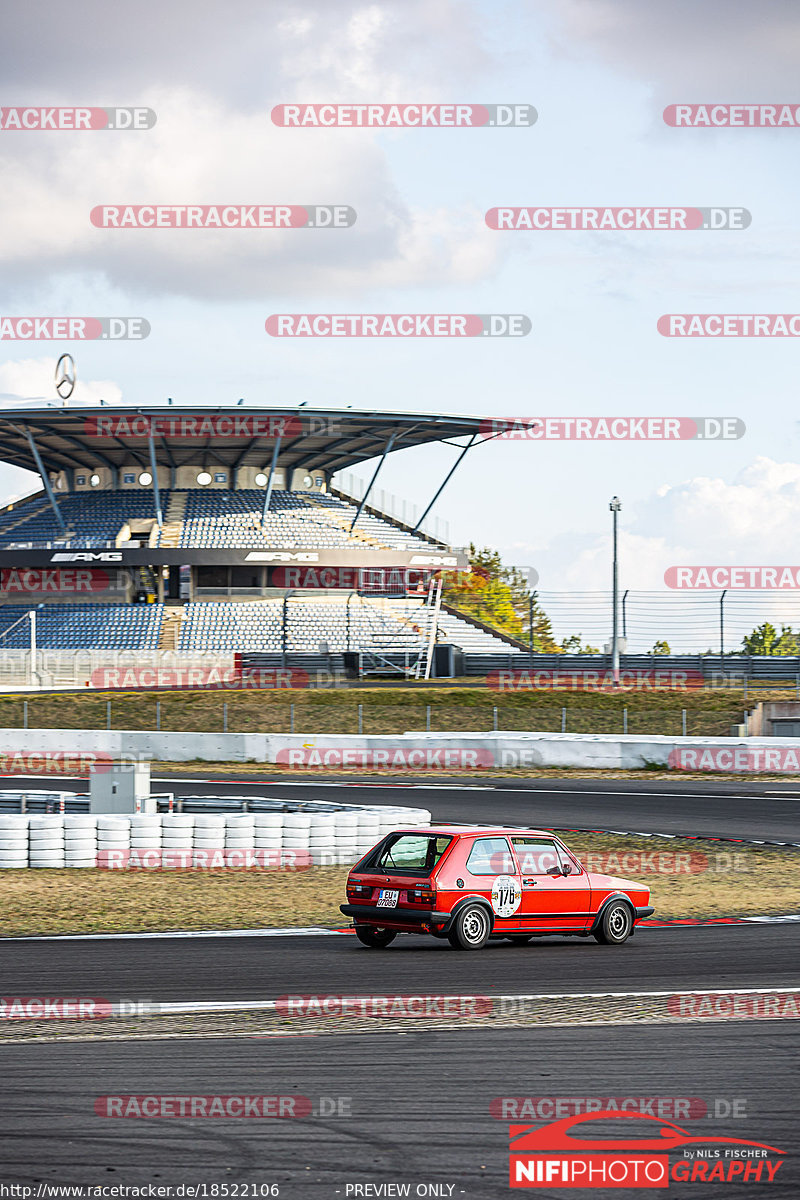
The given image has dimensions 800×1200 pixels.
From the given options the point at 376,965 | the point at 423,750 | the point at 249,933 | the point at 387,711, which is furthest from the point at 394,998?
the point at 387,711

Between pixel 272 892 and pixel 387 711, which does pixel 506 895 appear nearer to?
pixel 272 892

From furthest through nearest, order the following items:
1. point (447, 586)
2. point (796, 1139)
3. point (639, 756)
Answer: point (447, 586)
point (639, 756)
point (796, 1139)

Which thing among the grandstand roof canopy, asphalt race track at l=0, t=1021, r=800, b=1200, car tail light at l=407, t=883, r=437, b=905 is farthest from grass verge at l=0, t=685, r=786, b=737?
asphalt race track at l=0, t=1021, r=800, b=1200

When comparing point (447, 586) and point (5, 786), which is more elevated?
point (447, 586)

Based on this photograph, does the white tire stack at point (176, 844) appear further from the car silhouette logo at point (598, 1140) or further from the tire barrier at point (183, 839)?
the car silhouette logo at point (598, 1140)

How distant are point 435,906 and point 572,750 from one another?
22.2 metres

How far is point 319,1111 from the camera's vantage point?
6395 mm

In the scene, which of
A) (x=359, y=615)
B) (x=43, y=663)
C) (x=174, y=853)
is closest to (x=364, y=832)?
(x=174, y=853)

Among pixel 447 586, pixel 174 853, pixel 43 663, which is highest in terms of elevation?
pixel 447 586

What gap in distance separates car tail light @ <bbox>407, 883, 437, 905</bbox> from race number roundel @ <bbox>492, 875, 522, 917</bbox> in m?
0.70

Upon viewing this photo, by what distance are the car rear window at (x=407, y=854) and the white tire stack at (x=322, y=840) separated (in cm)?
662

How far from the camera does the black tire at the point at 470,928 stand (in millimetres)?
12258

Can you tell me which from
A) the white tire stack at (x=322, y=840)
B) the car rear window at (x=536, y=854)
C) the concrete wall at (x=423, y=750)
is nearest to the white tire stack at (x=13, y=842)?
the white tire stack at (x=322, y=840)

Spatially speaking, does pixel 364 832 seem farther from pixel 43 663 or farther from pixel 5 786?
pixel 43 663
